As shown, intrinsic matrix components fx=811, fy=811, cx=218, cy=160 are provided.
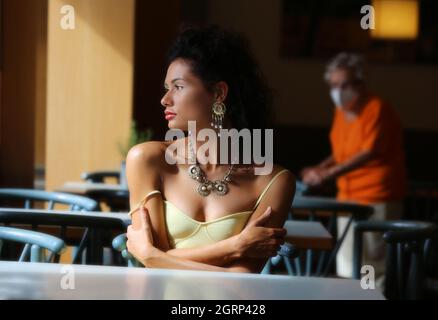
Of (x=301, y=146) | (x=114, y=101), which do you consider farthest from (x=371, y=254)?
(x=301, y=146)

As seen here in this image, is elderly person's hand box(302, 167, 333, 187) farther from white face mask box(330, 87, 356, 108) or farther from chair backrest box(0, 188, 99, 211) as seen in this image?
chair backrest box(0, 188, 99, 211)

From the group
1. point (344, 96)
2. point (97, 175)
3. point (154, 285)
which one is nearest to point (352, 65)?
→ point (344, 96)

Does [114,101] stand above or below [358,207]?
above

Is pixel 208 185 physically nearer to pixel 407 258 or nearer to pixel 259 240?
pixel 259 240

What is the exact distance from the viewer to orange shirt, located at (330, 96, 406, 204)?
4.39 metres

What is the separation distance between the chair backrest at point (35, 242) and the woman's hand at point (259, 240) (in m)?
0.44

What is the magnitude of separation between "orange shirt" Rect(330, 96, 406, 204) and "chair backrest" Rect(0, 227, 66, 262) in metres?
2.62

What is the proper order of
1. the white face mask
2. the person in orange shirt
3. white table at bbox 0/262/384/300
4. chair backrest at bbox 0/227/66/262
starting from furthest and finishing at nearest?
the white face mask
the person in orange shirt
chair backrest at bbox 0/227/66/262
white table at bbox 0/262/384/300

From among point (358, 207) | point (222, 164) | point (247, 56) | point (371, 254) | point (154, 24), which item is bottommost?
point (371, 254)

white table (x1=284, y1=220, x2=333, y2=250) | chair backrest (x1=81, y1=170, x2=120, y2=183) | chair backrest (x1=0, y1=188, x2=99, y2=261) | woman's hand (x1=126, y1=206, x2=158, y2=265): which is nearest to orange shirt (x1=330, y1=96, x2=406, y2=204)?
chair backrest (x1=81, y1=170, x2=120, y2=183)

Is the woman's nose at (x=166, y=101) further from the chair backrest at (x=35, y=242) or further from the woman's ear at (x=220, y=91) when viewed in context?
the chair backrest at (x=35, y=242)

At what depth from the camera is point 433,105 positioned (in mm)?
8289

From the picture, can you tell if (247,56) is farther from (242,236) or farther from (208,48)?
(242,236)

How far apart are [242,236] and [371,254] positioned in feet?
7.81
